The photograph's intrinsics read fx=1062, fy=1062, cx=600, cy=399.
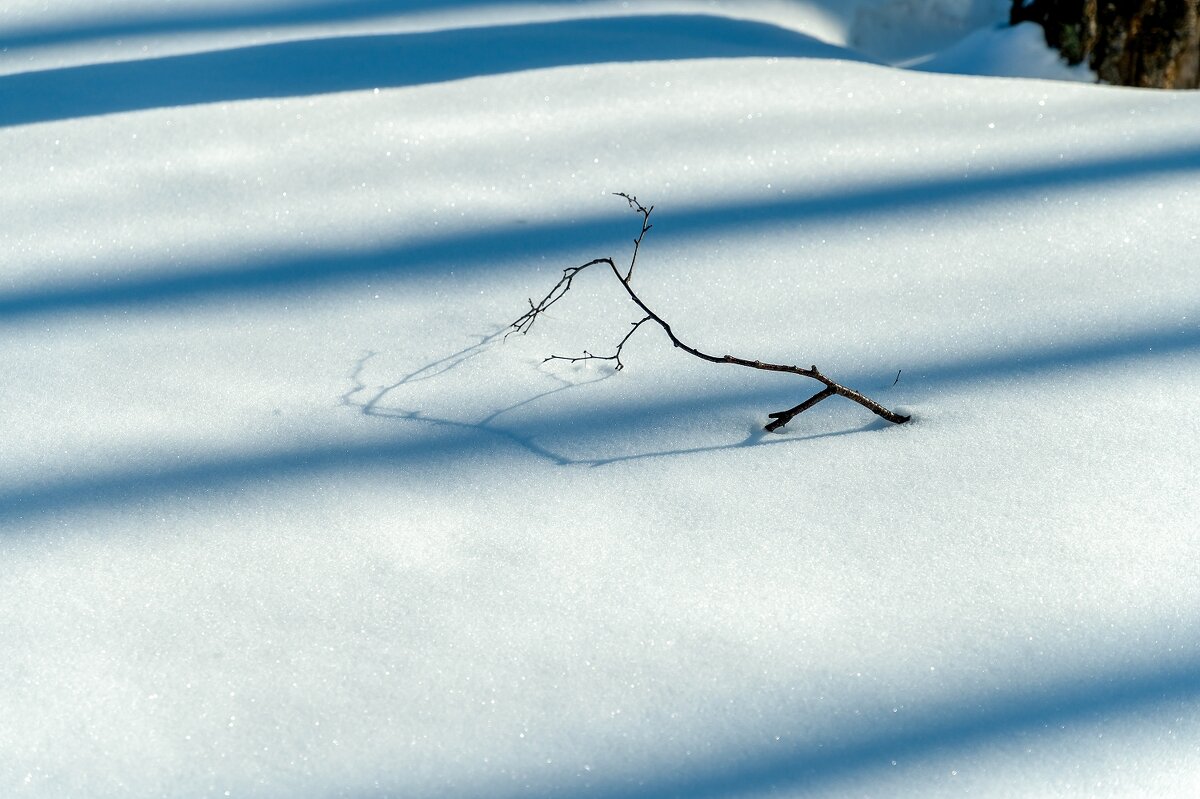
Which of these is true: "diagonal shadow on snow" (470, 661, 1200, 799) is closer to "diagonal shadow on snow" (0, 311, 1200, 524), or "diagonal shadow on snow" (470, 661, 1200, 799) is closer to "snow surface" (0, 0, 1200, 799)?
"snow surface" (0, 0, 1200, 799)

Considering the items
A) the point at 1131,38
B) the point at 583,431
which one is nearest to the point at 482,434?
the point at 583,431

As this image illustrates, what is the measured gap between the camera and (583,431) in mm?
1367

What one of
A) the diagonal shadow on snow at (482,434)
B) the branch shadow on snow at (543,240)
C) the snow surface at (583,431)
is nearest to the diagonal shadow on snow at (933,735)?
the snow surface at (583,431)

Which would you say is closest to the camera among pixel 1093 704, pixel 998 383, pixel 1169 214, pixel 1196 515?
pixel 1093 704

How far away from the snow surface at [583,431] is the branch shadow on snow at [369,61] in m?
0.02

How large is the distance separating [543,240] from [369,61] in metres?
0.81

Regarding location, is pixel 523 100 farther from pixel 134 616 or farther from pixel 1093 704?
pixel 1093 704

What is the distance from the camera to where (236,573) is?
1158mm

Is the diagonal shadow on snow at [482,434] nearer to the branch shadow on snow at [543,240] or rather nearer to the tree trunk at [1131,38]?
the branch shadow on snow at [543,240]

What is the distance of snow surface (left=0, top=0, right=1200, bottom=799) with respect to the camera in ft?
3.26

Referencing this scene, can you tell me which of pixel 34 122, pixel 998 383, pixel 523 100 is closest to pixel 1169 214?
pixel 998 383

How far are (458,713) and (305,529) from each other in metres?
0.33

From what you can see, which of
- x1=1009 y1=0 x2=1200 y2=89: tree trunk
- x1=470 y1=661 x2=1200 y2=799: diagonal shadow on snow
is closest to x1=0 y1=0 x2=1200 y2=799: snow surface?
x1=470 y1=661 x2=1200 y2=799: diagonal shadow on snow

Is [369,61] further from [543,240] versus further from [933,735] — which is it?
[933,735]
